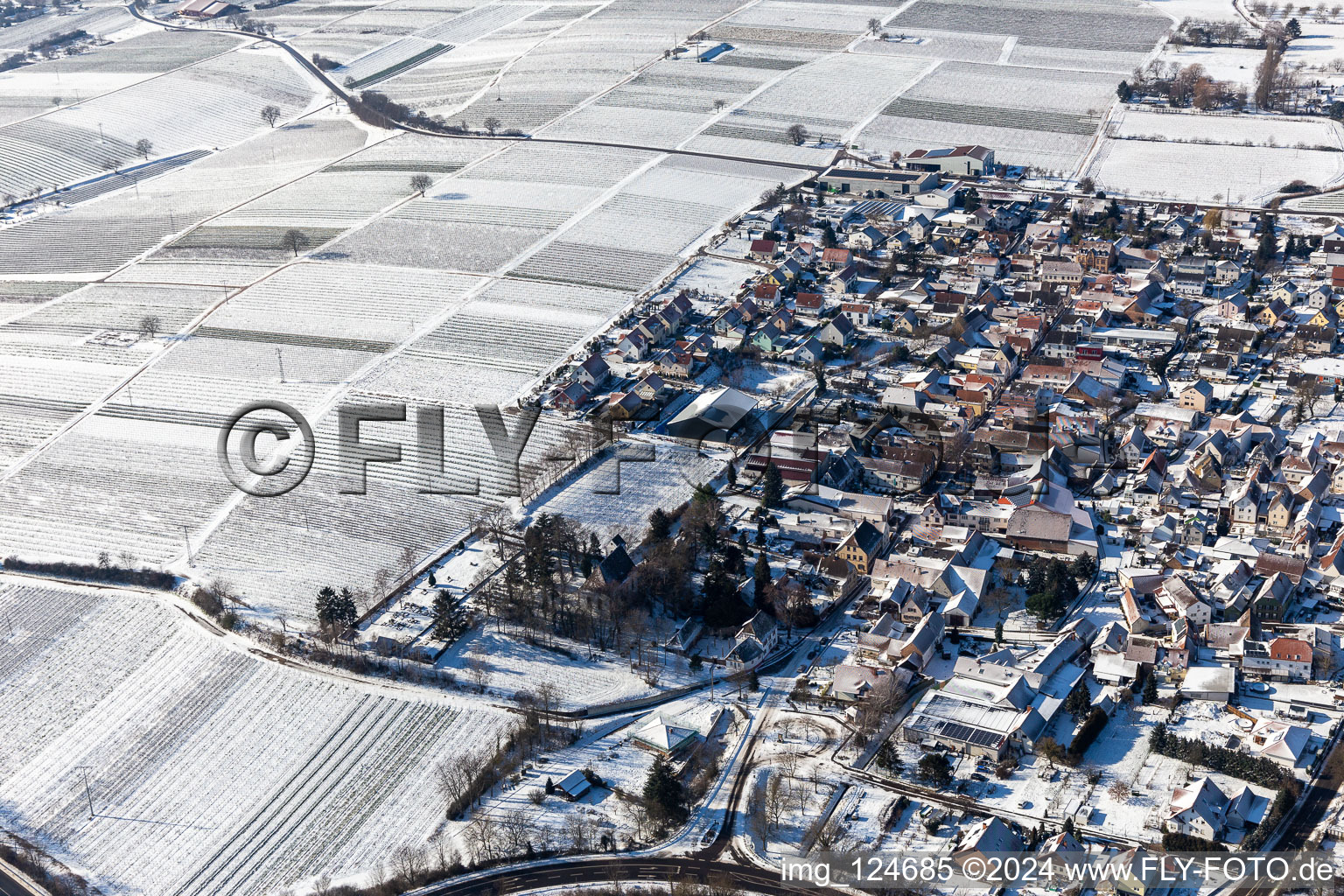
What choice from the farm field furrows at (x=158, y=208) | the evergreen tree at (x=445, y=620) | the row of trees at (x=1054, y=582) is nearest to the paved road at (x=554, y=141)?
the farm field furrows at (x=158, y=208)

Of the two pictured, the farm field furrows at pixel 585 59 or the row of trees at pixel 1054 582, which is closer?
the row of trees at pixel 1054 582

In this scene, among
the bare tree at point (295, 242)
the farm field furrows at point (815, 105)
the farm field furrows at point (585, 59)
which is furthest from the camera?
the farm field furrows at point (585, 59)

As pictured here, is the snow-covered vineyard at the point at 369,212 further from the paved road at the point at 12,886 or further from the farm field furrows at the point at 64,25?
the paved road at the point at 12,886

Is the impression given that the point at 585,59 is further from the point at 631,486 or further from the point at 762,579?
the point at 762,579

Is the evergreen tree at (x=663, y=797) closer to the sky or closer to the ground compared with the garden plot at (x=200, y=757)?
closer to the sky

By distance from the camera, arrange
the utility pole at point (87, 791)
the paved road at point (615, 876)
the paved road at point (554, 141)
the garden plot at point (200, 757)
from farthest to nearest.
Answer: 1. the paved road at point (554, 141)
2. the utility pole at point (87, 791)
3. the garden plot at point (200, 757)
4. the paved road at point (615, 876)

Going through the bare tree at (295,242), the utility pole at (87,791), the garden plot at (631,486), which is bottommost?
the utility pole at (87,791)
